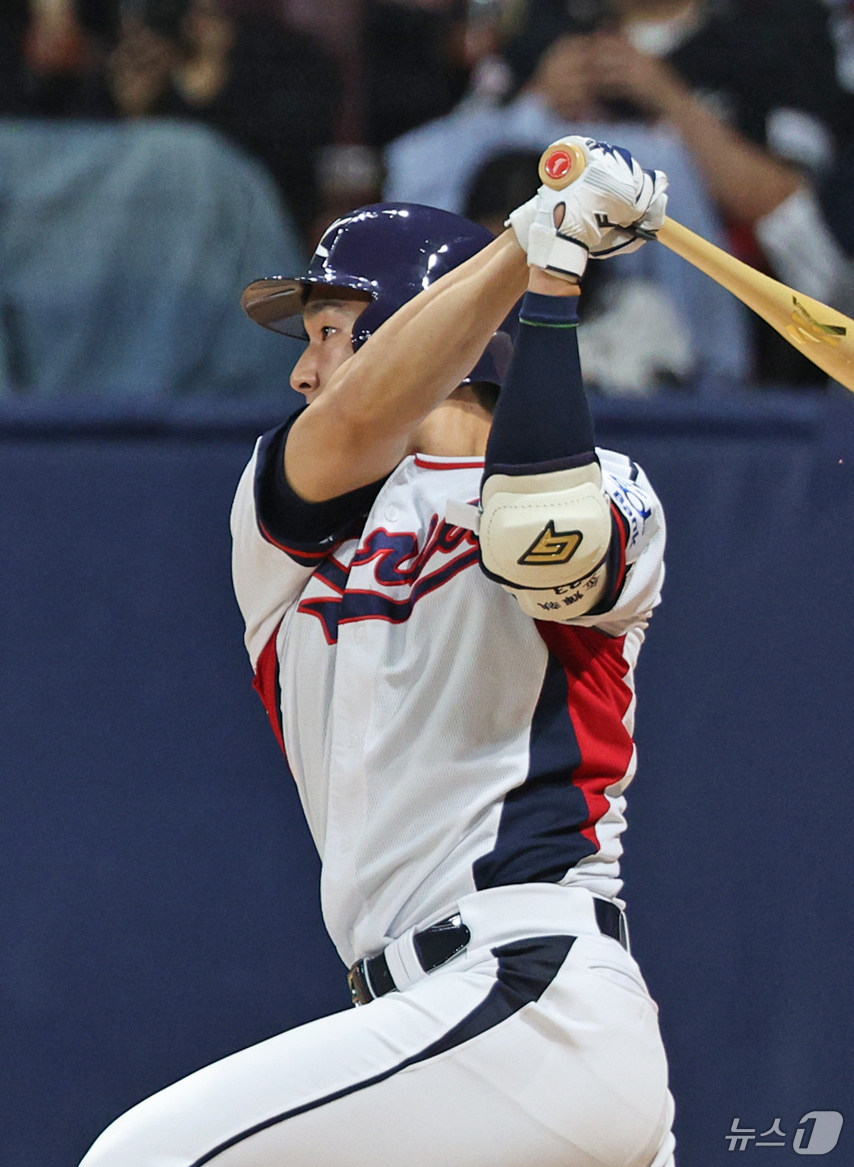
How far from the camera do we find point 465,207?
3.56 metres

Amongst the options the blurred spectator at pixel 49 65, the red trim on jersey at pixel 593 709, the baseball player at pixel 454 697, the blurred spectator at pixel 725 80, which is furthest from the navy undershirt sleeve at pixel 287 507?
the blurred spectator at pixel 49 65

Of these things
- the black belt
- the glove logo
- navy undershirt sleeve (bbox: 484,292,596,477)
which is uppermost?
navy undershirt sleeve (bbox: 484,292,596,477)

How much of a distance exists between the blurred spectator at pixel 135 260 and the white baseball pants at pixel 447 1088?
187cm

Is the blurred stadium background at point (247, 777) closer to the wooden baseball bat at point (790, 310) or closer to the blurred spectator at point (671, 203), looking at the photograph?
the blurred spectator at point (671, 203)

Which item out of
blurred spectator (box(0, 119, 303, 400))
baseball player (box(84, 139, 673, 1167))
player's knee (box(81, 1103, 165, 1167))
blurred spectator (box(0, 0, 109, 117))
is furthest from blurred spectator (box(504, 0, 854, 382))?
player's knee (box(81, 1103, 165, 1167))

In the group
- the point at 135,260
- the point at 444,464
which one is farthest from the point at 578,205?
the point at 135,260

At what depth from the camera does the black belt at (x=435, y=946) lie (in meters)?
1.57

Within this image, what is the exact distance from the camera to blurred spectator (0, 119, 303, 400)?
3.25m

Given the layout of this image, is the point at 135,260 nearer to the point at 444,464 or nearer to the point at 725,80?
the point at 725,80

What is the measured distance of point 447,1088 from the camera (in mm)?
1473

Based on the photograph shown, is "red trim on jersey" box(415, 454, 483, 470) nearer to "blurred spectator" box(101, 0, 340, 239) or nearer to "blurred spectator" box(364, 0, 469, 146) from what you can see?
"blurred spectator" box(101, 0, 340, 239)

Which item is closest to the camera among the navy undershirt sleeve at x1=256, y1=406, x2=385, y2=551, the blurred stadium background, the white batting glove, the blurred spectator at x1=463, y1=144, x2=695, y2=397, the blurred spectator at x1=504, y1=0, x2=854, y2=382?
the white batting glove

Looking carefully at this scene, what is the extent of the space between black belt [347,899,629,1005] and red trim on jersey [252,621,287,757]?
286 millimetres

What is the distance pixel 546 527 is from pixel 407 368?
0.22 meters
